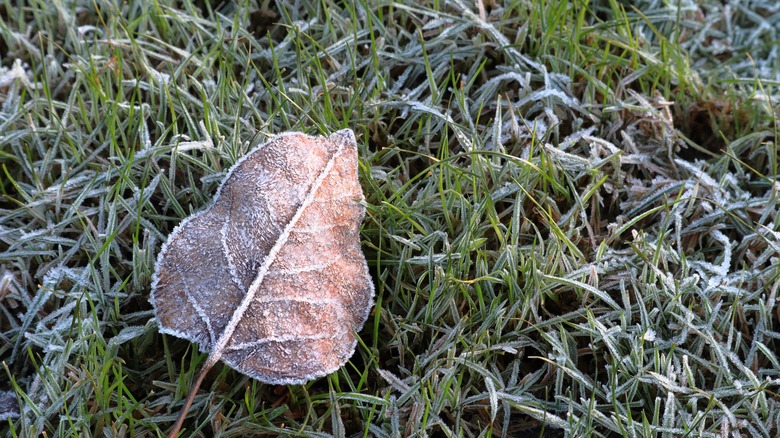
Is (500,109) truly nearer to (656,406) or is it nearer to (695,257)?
(695,257)

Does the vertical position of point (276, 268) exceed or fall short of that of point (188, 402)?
it exceeds it

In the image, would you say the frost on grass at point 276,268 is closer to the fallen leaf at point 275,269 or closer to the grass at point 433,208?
the fallen leaf at point 275,269

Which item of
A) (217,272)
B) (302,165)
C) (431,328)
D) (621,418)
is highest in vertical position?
(302,165)

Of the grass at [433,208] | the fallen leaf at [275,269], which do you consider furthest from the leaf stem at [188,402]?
the grass at [433,208]

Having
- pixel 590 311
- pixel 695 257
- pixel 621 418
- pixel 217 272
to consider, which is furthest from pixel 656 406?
pixel 217 272

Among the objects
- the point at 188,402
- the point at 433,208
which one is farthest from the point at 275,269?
the point at 433,208

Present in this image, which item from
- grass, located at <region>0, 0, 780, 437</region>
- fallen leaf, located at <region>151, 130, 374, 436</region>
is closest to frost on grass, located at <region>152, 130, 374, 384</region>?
fallen leaf, located at <region>151, 130, 374, 436</region>

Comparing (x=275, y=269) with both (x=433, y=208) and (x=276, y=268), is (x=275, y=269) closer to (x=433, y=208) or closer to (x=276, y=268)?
(x=276, y=268)
